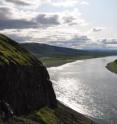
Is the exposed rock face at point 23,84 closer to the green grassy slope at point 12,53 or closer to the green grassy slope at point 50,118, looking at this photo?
the green grassy slope at point 12,53

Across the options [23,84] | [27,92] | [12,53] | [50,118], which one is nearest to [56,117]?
[50,118]

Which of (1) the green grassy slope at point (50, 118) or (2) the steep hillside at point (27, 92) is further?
(2) the steep hillside at point (27, 92)

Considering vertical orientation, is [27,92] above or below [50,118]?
above

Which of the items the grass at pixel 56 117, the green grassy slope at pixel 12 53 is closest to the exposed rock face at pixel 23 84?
the green grassy slope at pixel 12 53

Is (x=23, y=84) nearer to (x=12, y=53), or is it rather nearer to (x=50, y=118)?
(x=50, y=118)

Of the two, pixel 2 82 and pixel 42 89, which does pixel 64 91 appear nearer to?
pixel 42 89

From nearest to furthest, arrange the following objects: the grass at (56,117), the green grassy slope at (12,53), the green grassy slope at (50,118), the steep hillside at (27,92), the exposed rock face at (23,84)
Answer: the green grassy slope at (50,118)
the steep hillside at (27,92)
the exposed rock face at (23,84)
the grass at (56,117)
the green grassy slope at (12,53)

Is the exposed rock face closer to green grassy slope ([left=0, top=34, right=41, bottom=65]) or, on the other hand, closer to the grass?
green grassy slope ([left=0, top=34, right=41, bottom=65])

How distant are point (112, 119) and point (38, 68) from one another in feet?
98.7

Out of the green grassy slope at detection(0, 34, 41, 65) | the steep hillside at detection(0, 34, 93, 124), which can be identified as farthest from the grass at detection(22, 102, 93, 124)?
the green grassy slope at detection(0, 34, 41, 65)

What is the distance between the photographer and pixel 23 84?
86500 millimetres

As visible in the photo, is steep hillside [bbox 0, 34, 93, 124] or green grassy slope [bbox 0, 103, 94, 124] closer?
green grassy slope [bbox 0, 103, 94, 124]

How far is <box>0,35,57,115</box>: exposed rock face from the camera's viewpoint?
251 ft

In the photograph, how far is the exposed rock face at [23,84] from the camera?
7638cm
